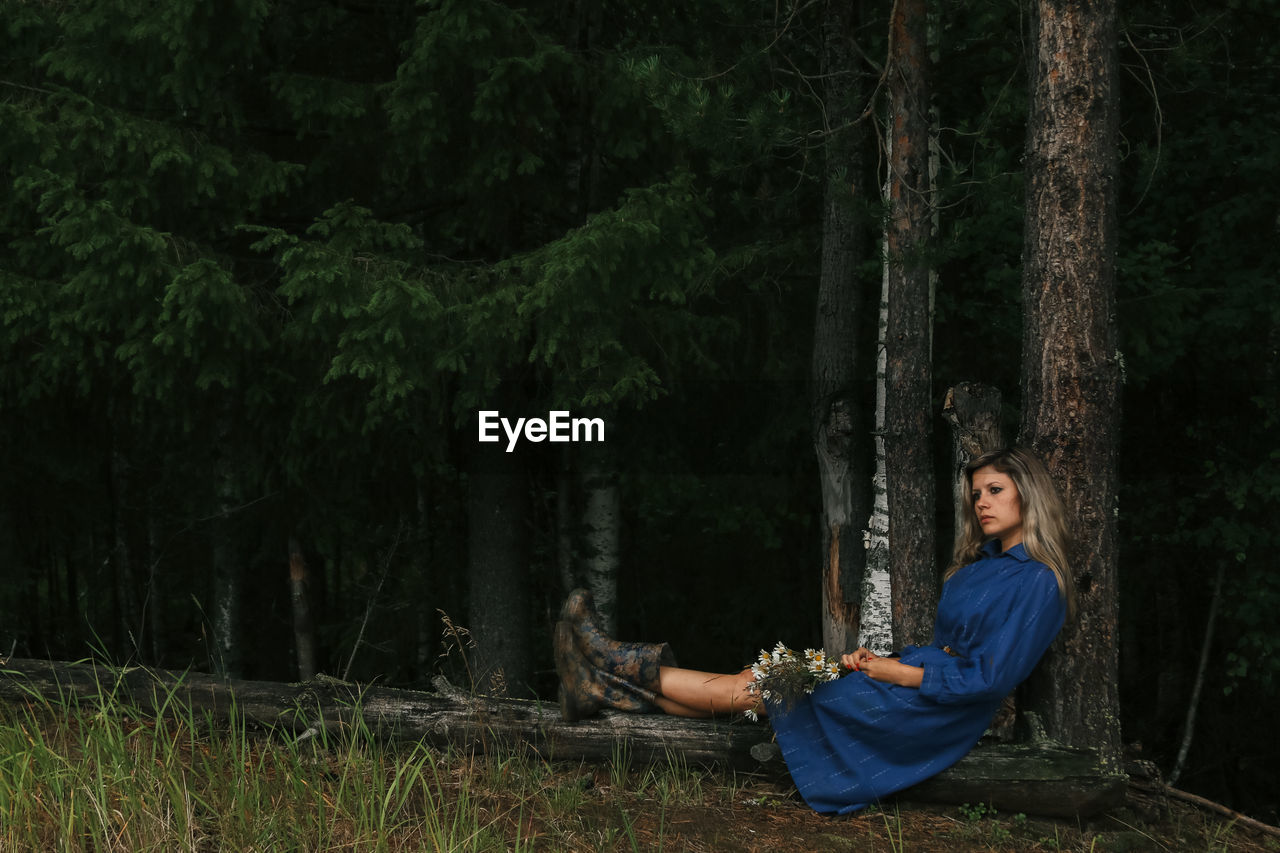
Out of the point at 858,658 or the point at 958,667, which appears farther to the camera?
the point at 858,658

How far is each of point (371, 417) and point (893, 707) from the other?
14.8 ft

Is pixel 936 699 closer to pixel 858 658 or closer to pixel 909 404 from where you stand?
pixel 858 658

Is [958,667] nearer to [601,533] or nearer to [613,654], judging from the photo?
[613,654]

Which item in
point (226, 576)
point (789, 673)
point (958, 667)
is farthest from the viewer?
point (226, 576)

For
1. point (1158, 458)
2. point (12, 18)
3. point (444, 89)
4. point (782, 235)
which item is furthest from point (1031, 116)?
point (1158, 458)

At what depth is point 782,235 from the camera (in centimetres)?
1094

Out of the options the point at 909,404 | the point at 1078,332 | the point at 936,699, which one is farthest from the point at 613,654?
the point at 909,404

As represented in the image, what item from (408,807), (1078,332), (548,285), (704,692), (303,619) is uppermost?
(548,285)

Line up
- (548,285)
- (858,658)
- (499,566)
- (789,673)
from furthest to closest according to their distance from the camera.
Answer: (499,566), (548,285), (789,673), (858,658)

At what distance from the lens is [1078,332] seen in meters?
5.29

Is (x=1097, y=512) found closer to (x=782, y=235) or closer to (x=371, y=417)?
(x=371, y=417)

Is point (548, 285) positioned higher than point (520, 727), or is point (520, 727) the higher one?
point (548, 285)

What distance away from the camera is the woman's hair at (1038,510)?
4.79m

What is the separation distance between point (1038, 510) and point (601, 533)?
22.2 ft
